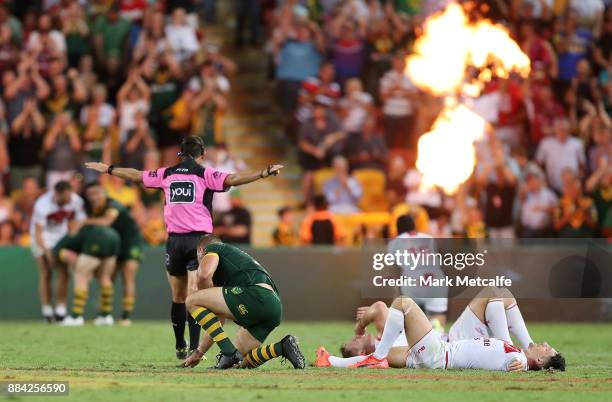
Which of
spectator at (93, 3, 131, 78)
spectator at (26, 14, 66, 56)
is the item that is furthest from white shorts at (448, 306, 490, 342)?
spectator at (26, 14, 66, 56)

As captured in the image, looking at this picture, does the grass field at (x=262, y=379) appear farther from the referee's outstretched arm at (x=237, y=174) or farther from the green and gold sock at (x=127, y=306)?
the green and gold sock at (x=127, y=306)

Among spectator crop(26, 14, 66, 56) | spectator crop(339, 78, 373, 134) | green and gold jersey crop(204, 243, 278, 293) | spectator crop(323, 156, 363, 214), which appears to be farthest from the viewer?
spectator crop(26, 14, 66, 56)

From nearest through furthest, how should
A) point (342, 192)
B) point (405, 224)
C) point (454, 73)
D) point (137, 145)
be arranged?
point (405, 224) < point (342, 192) < point (137, 145) < point (454, 73)

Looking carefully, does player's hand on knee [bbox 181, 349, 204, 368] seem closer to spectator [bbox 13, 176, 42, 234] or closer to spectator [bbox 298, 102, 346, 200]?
spectator [bbox 13, 176, 42, 234]

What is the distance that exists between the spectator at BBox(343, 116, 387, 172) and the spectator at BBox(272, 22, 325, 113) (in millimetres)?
1606

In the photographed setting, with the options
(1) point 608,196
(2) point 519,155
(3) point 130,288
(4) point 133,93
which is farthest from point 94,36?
(1) point 608,196

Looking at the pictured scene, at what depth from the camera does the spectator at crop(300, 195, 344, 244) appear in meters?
22.5

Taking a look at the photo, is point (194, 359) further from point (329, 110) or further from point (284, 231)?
point (329, 110)

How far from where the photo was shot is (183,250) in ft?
47.5

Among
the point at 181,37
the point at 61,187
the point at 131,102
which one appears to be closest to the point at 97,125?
the point at 131,102

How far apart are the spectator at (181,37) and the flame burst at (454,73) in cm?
377

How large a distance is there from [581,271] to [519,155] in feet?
11.2

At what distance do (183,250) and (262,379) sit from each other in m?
2.69

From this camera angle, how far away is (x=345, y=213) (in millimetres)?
22922
